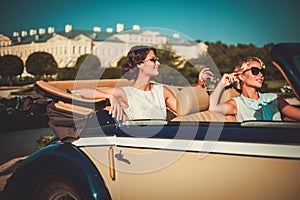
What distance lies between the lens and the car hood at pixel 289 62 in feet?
8.18

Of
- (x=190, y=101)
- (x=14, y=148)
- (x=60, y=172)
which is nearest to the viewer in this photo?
(x=60, y=172)

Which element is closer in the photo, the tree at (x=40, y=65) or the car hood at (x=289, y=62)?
the car hood at (x=289, y=62)

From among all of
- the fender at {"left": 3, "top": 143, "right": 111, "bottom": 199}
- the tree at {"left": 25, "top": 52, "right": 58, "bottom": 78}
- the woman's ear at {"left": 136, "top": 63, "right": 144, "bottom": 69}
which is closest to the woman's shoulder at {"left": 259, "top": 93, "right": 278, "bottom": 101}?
the woman's ear at {"left": 136, "top": 63, "right": 144, "bottom": 69}

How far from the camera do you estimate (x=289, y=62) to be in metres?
2.53

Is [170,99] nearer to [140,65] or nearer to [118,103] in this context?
[140,65]

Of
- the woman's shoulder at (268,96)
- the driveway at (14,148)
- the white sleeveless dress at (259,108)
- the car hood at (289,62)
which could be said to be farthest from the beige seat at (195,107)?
the driveway at (14,148)

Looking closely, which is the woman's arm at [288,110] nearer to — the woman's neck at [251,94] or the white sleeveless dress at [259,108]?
the white sleeveless dress at [259,108]

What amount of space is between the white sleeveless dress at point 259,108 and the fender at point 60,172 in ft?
4.79

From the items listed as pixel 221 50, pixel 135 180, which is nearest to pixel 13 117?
pixel 135 180

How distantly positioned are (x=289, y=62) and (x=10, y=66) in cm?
2201

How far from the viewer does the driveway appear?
23.5 feet

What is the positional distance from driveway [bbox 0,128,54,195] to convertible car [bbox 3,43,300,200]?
2723 millimetres

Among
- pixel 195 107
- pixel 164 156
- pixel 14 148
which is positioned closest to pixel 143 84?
pixel 195 107

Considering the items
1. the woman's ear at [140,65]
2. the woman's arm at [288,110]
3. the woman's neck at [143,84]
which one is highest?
the woman's ear at [140,65]
